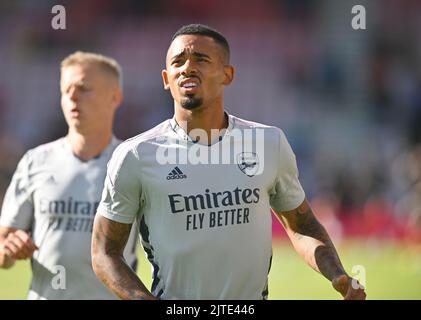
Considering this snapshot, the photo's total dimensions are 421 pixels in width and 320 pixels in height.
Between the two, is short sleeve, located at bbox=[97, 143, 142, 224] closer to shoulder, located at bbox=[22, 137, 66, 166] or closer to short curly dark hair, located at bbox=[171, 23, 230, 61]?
short curly dark hair, located at bbox=[171, 23, 230, 61]

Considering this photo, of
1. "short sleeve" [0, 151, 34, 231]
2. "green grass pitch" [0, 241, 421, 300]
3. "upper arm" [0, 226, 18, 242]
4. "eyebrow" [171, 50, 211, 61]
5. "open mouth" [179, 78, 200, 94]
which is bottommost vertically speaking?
"green grass pitch" [0, 241, 421, 300]

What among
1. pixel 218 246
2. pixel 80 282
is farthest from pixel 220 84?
pixel 80 282

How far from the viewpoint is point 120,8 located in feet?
89.2

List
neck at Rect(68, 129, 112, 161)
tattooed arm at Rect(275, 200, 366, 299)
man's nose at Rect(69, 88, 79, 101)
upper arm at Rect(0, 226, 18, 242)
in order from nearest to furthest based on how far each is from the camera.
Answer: tattooed arm at Rect(275, 200, 366, 299) → upper arm at Rect(0, 226, 18, 242) → man's nose at Rect(69, 88, 79, 101) → neck at Rect(68, 129, 112, 161)

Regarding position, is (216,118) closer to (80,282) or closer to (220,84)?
(220,84)

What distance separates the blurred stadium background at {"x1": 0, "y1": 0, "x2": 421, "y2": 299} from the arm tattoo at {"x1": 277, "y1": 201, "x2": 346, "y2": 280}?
54.3 ft

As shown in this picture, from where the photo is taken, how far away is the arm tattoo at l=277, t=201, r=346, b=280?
5062 millimetres

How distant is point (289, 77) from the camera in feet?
85.0

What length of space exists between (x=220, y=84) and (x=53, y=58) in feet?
71.2

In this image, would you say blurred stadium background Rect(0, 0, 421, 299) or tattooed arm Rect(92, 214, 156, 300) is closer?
tattooed arm Rect(92, 214, 156, 300)

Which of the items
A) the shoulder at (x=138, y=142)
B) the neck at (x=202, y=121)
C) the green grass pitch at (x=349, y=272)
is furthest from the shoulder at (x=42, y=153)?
the green grass pitch at (x=349, y=272)

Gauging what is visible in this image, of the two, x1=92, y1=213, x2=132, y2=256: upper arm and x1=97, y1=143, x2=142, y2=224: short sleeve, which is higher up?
x1=97, y1=143, x2=142, y2=224: short sleeve

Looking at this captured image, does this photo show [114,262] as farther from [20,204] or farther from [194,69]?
[20,204]

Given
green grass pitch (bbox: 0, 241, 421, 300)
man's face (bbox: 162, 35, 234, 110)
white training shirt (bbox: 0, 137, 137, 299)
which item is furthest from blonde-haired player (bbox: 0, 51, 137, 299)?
green grass pitch (bbox: 0, 241, 421, 300)
